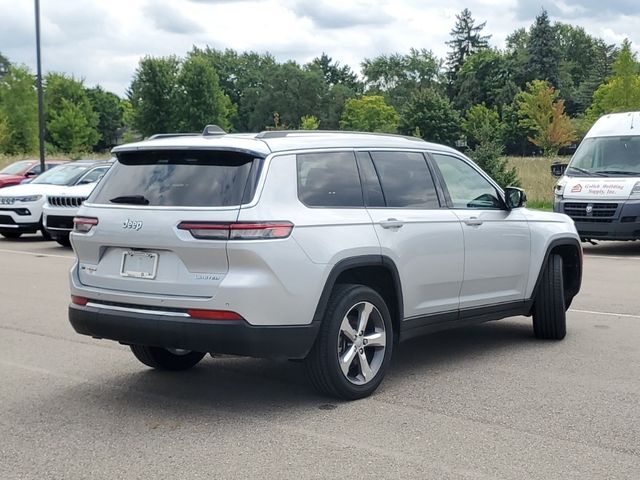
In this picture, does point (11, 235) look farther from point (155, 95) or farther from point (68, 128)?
point (155, 95)

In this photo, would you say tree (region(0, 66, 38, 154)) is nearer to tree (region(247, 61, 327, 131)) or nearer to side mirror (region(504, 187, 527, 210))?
tree (region(247, 61, 327, 131))

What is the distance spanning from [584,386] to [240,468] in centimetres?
281

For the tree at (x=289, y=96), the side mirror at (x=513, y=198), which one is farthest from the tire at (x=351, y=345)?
the tree at (x=289, y=96)

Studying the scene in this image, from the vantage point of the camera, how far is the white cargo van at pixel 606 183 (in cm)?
1508

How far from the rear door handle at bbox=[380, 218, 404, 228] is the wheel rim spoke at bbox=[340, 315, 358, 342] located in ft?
2.43

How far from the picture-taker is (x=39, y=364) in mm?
6965

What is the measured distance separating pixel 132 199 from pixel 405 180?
2.01 meters

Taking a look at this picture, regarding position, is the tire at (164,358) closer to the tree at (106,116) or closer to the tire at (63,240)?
the tire at (63,240)

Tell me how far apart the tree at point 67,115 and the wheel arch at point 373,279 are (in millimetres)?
72585

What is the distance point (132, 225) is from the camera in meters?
5.55

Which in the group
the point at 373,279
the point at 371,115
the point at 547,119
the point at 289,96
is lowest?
the point at 373,279

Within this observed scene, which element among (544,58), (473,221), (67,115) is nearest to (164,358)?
(473,221)

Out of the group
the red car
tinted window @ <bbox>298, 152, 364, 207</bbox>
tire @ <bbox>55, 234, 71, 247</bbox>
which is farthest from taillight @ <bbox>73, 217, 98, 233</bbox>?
the red car

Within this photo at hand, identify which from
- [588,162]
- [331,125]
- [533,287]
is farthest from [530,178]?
[331,125]
